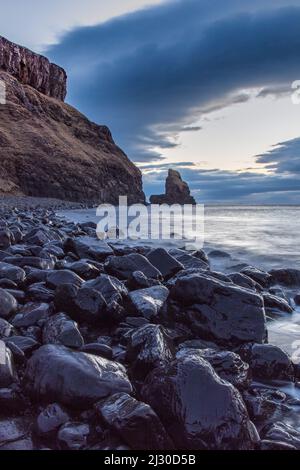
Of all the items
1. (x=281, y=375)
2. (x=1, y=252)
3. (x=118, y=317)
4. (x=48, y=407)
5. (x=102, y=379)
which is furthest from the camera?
(x=1, y=252)

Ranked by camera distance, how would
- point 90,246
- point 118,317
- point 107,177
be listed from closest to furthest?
point 118,317 < point 90,246 < point 107,177

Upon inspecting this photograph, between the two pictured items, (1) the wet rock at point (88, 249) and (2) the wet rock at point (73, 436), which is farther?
(1) the wet rock at point (88, 249)

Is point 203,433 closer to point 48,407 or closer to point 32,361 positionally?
point 48,407

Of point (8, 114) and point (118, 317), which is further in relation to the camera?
point (8, 114)

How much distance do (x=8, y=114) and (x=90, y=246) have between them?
52.1 meters

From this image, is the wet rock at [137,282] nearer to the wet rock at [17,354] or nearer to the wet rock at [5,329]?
the wet rock at [5,329]

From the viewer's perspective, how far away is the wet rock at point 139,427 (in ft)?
4.89

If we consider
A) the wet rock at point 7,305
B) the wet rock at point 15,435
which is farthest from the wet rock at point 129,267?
the wet rock at point 15,435

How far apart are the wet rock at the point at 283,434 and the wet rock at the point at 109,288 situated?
1.60m

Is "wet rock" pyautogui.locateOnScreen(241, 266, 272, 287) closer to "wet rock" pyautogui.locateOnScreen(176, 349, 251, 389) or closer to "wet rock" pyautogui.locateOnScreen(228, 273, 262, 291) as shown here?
"wet rock" pyautogui.locateOnScreen(228, 273, 262, 291)

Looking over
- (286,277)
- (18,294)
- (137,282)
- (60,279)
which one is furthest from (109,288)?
(286,277)

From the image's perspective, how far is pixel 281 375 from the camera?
7.47 feet

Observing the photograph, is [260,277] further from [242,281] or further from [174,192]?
[174,192]
